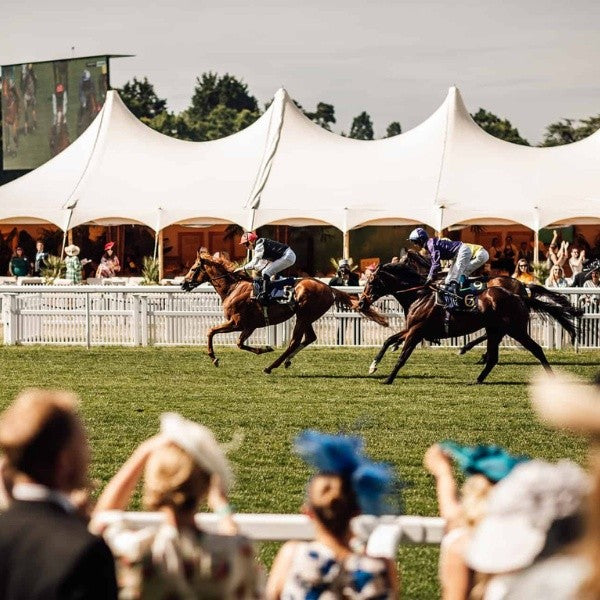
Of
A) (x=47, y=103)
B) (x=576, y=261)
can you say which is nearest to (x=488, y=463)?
(x=576, y=261)

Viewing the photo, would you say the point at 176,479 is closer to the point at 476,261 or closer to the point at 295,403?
the point at 295,403

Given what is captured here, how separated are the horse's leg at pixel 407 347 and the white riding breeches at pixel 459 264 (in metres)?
0.81

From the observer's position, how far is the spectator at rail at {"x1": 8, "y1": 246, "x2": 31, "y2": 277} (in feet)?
110

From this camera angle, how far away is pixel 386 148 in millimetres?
35156

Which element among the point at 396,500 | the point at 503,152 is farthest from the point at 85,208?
the point at 396,500

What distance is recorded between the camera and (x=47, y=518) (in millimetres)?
3182

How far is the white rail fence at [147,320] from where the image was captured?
2162 cm

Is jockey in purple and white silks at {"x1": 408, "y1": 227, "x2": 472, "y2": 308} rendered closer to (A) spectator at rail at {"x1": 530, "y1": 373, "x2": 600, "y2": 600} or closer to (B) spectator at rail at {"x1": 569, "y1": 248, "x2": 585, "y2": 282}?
(B) spectator at rail at {"x1": 569, "y1": 248, "x2": 585, "y2": 282}

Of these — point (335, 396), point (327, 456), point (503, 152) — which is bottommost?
point (335, 396)

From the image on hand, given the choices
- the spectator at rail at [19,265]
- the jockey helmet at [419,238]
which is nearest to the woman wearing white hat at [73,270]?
the spectator at rail at [19,265]

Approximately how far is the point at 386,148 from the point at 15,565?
32449 millimetres

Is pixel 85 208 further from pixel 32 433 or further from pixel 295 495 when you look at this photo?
pixel 32 433

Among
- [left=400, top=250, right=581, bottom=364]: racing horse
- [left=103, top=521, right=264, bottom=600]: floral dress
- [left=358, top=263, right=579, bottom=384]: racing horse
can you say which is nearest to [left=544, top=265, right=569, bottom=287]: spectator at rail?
[left=400, top=250, right=581, bottom=364]: racing horse

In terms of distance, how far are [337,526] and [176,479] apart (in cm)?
45
